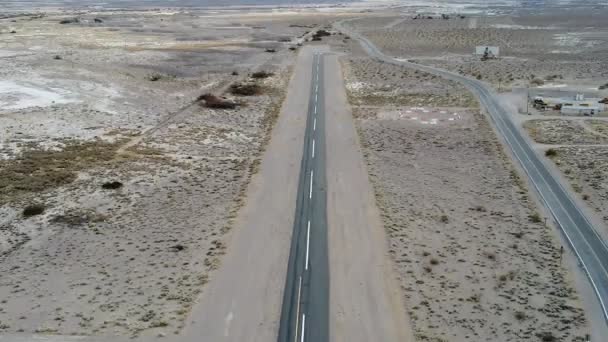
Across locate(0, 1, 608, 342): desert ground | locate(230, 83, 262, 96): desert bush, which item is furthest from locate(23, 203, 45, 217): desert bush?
locate(230, 83, 262, 96): desert bush

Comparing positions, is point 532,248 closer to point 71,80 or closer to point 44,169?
point 44,169

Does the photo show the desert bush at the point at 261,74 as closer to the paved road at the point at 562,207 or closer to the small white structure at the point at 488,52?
the paved road at the point at 562,207

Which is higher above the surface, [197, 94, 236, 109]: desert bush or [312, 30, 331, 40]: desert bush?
[312, 30, 331, 40]: desert bush

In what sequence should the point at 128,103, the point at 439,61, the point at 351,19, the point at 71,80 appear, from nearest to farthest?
the point at 128,103 < the point at 71,80 < the point at 439,61 < the point at 351,19

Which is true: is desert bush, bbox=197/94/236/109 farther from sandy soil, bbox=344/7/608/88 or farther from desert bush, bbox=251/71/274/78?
sandy soil, bbox=344/7/608/88


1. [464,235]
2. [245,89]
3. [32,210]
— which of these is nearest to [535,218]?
[464,235]

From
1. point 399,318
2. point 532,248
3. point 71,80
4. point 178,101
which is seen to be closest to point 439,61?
point 178,101
